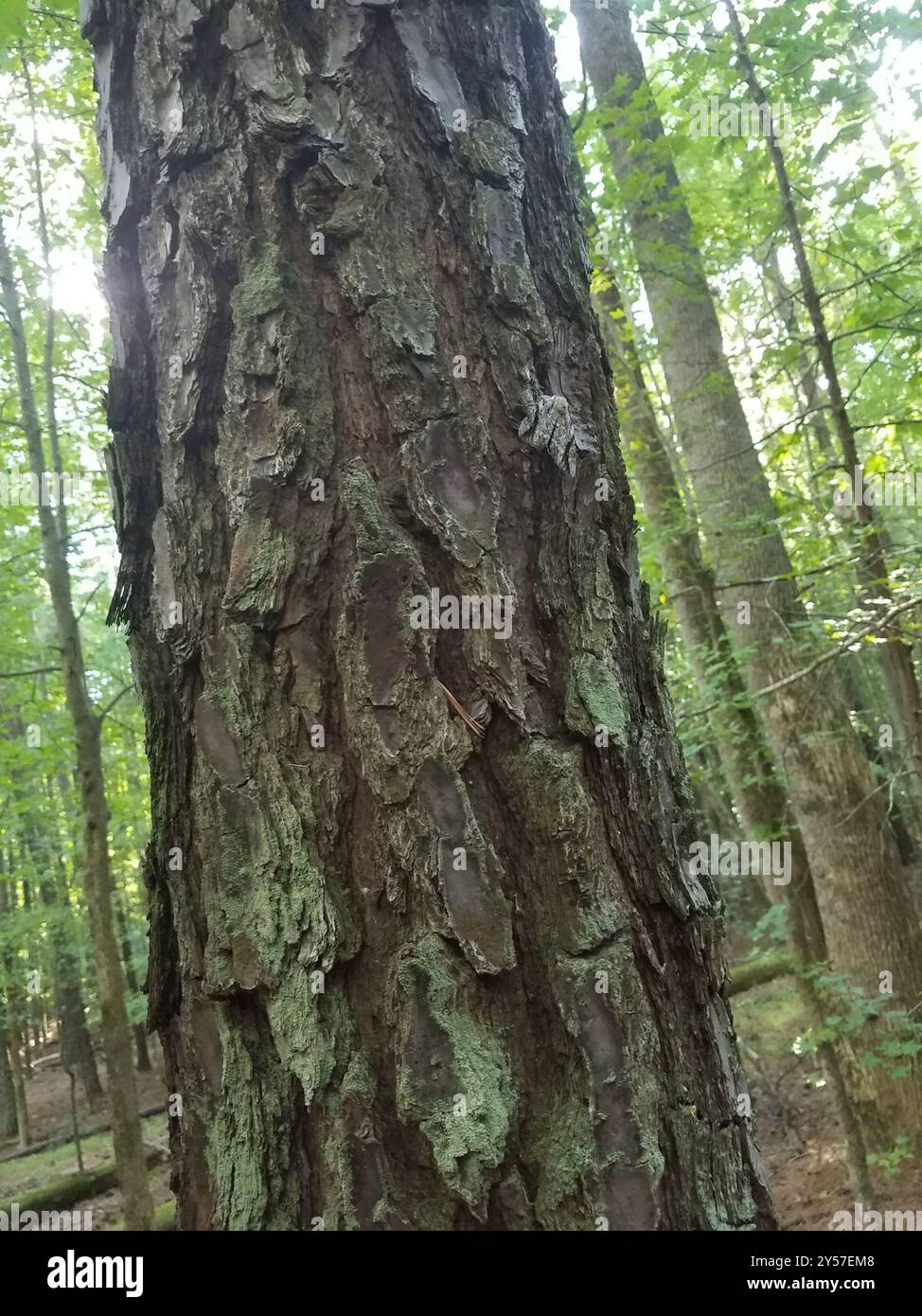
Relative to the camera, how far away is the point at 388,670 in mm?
1137

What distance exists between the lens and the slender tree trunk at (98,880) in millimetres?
5965

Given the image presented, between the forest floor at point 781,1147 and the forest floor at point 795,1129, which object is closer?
the forest floor at point 795,1129

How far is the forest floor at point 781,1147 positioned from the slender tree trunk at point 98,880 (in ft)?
4.20

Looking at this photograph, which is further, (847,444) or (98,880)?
(98,880)

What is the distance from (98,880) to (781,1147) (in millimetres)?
6115

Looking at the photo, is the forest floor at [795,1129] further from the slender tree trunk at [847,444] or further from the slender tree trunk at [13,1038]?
the slender tree trunk at [13,1038]

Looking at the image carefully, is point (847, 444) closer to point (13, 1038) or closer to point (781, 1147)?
point (781, 1147)

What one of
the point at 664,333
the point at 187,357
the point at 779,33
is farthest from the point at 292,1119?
the point at 664,333

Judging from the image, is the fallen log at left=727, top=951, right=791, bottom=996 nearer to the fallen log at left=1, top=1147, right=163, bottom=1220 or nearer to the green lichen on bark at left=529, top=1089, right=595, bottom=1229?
the fallen log at left=1, top=1147, right=163, bottom=1220

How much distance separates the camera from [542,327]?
125cm

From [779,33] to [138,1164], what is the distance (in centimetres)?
778

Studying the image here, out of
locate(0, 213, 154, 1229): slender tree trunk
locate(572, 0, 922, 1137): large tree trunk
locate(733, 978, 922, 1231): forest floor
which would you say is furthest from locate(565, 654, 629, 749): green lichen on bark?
locate(0, 213, 154, 1229): slender tree trunk

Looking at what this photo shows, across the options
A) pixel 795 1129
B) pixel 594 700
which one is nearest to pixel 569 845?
pixel 594 700

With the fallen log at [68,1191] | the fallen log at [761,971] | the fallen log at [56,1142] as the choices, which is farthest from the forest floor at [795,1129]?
the fallen log at [56,1142]
